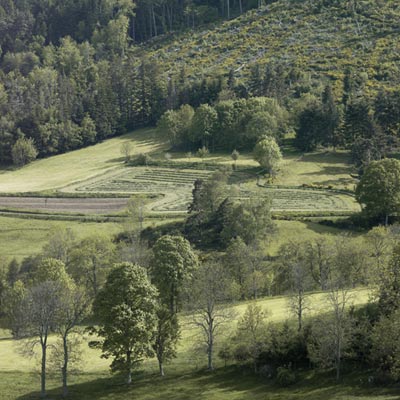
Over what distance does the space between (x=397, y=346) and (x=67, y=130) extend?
157002mm

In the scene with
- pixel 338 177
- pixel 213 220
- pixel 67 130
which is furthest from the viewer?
pixel 67 130

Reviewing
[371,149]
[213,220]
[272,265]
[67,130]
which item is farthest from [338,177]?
[67,130]

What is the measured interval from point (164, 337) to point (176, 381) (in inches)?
177

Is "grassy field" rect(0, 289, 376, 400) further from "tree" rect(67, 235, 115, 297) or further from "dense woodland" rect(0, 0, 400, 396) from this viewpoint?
"tree" rect(67, 235, 115, 297)

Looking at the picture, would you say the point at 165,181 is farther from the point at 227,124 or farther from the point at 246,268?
the point at 246,268

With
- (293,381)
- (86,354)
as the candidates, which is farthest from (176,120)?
(293,381)

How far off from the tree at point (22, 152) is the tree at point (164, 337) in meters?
128

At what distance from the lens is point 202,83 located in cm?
19788

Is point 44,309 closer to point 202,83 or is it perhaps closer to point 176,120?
point 176,120

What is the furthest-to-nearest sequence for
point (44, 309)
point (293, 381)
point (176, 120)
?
point (176, 120), point (44, 309), point (293, 381)

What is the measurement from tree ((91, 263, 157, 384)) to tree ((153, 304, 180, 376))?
169 centimetres

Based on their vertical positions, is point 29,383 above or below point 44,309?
below

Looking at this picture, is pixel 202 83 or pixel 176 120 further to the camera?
pixel 202 83

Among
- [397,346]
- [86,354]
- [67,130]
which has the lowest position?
[86,354]
